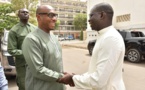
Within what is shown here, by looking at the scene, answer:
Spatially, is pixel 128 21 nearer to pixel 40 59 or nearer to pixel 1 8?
pixel 1 8

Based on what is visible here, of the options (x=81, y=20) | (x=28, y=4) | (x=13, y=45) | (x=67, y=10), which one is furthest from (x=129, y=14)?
(x=67, y=10)

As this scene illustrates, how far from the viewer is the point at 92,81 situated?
147 centimetres

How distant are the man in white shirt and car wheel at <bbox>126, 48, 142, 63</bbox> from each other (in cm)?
706

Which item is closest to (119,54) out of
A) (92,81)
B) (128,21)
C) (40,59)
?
(92,81)

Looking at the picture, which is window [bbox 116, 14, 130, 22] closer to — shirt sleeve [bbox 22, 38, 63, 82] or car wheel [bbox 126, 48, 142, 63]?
car wheel [bbox 126, 48, 142, 63]

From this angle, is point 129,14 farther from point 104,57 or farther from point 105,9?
point 104,57

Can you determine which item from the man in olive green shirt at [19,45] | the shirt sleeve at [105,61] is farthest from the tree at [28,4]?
the shirt sleeve at [105,61]

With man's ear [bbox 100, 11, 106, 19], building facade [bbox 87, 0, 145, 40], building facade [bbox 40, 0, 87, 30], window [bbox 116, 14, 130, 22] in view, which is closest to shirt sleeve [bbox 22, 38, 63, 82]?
man's ear [bbox 100, 11, 106, 19]

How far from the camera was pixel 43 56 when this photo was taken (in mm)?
1791

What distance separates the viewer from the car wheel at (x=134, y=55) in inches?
322

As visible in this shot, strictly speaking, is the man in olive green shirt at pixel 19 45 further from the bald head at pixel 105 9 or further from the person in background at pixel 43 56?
the bald head at pixel 105 9

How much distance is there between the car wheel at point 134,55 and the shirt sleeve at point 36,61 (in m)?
7.23

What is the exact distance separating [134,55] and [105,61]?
294 inches

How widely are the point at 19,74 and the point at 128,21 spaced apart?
616 inches
